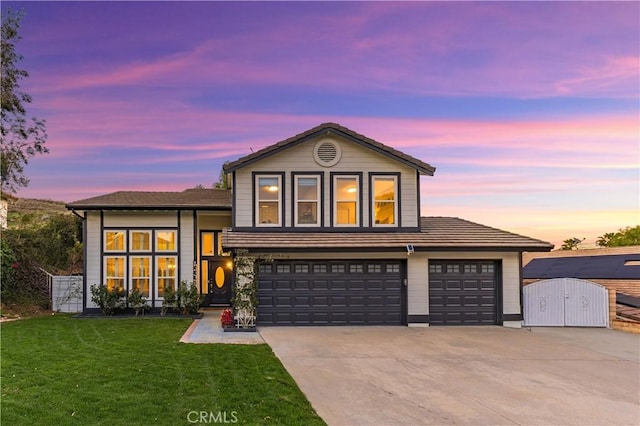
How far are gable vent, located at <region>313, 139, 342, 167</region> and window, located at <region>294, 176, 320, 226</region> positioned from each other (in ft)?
2.11

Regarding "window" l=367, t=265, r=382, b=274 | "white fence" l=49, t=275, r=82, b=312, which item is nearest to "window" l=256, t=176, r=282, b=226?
"window" l=367, t=265, r=382, b=274

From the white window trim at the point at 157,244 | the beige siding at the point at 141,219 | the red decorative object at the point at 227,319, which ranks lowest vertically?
the red decorative object at the point at 227,319

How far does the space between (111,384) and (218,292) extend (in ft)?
34.8

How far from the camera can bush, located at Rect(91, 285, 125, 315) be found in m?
13.9

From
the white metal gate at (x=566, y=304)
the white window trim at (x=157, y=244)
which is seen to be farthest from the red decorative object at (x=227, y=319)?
the white metal gate at (x=566, y=304)

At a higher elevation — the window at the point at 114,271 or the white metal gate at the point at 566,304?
the window at the point at 114,271

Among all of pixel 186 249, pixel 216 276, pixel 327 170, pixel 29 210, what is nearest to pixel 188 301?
pixel 186 249

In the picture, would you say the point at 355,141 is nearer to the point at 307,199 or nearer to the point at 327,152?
the point at 327,152

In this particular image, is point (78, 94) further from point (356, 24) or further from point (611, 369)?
point (611, 369)

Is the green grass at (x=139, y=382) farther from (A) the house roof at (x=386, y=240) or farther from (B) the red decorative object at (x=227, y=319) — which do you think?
(A) the house roof at (x=386, y=240)

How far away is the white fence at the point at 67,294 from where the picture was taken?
15414 millimetres

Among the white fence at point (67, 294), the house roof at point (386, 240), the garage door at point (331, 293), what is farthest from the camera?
the white fence at point (67, 294)

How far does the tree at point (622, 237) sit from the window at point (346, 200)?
3293cm

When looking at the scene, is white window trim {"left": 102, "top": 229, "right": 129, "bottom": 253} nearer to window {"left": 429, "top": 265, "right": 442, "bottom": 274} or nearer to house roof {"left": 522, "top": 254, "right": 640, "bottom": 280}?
window {"left": 429, "top": 265, "right": 442, "bottom": 274}
